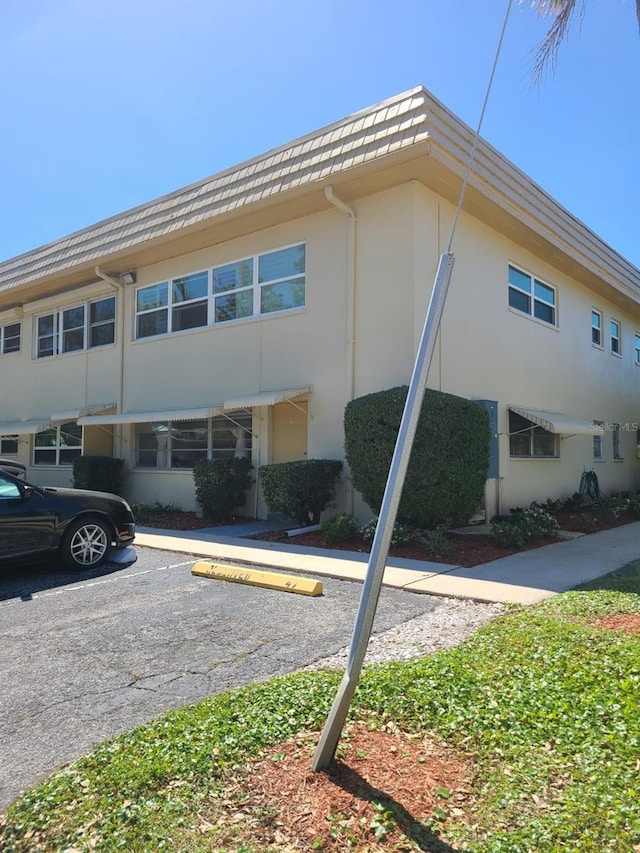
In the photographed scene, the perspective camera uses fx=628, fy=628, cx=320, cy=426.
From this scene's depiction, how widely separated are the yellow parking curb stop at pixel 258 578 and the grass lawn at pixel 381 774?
100 inches

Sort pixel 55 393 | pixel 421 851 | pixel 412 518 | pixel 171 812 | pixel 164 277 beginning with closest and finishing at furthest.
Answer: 1. pixel 421 851
2. pixel 171 812
3. pixel 412 518
4. pixel 164 277
5. pixel 55 393

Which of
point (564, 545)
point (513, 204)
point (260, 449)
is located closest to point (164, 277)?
point (260, 449)

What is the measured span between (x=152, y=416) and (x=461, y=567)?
7929 millimetres

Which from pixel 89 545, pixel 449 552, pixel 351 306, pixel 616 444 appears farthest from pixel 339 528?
pixel 616 444

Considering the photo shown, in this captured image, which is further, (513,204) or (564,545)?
(513,204)

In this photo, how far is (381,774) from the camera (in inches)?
116

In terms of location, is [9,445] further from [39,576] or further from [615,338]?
[615,338]

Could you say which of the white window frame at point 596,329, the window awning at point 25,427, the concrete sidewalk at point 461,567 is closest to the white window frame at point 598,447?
the white window frame at point 596,329

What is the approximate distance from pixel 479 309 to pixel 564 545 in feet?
15.8

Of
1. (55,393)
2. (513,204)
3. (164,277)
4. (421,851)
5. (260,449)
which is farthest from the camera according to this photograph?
(55,393)

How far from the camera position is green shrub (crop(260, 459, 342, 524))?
34.8 feet

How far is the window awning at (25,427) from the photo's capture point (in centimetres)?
1625

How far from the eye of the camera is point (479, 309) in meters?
12.3

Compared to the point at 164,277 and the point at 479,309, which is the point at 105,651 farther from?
the point at 164,277
